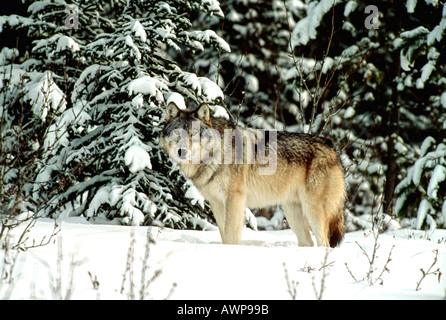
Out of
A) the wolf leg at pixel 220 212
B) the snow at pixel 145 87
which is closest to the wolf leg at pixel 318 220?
the wolf leg at pixel 220 212

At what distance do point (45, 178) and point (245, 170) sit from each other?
10.3 ft

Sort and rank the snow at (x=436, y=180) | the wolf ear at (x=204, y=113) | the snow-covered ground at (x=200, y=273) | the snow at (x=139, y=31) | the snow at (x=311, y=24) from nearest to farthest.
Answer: the snow-covered ground at (x=200, y=273)
the wolf ear at (x=204, y=113)
the snow at (x=139, y=31)
the snow at (x=436, y=180)
the snow at (x=311, y=24)

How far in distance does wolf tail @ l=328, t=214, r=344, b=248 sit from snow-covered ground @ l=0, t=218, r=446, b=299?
1.22 meters

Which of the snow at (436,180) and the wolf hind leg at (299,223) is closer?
the wolf hind leg at (299,223)

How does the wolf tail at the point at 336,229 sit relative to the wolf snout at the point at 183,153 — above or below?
below

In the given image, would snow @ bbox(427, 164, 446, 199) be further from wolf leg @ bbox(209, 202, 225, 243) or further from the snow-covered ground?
wolf leg @ bbox(209, 202, 225, 243)

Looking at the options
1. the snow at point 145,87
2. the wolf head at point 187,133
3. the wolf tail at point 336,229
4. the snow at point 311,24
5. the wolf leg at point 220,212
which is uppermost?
the snow at point 311,24

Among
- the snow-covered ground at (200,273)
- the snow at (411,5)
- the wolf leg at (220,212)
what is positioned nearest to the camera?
the snow-covered ground at (200,273)

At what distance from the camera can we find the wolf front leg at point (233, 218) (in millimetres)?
5691

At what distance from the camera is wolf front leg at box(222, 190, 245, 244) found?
5.69 m

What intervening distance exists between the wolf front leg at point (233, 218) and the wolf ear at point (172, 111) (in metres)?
1.33

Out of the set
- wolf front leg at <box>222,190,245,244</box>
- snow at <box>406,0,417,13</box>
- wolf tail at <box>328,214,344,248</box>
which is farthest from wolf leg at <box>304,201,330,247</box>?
snow at <box>406,0,417,13</box>

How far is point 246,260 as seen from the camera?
393 cm

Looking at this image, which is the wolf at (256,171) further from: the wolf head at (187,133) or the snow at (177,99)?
the snow at (177,99)
